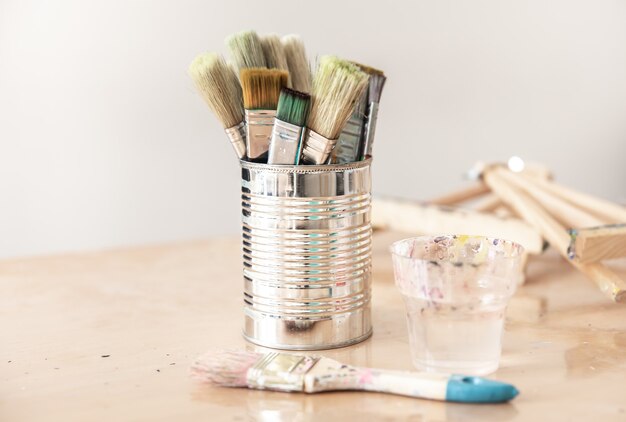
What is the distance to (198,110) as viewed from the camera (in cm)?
150

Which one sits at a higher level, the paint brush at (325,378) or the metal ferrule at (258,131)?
the metal ferrule at (258,131)

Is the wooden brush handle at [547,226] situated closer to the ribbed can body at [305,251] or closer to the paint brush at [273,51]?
the ribbed can body at [305,251]

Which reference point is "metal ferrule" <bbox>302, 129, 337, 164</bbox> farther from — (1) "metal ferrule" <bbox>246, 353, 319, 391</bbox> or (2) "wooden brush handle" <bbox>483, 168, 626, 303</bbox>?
(2) "wooden brush handle" <bbox>483, 168, 626, 303</bbox>

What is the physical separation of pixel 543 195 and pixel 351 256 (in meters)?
0.43

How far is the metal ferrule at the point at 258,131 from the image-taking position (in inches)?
28.8

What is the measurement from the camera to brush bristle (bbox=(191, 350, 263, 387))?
2.21 ft

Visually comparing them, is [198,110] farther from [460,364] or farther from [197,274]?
[460,364]

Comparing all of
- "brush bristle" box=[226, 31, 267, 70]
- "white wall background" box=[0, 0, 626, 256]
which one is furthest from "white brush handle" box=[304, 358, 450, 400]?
"white wall background" box=[0, 0, 626, 256]

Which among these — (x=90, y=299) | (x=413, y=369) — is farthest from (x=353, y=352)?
(x=90, y=299)

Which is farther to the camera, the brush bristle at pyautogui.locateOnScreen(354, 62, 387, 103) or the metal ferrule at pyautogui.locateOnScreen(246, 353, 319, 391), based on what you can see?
the brush bristle at pyautogui.locateOnScreen(354, 62, 387, 103)

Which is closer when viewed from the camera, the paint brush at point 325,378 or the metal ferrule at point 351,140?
the paint brush at point 325,378

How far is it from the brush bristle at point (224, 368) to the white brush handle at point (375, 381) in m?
0.05

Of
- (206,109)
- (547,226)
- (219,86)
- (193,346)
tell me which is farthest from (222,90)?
(206,109)

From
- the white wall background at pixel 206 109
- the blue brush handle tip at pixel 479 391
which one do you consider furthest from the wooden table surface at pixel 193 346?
the white wall background at pixel 206 109
